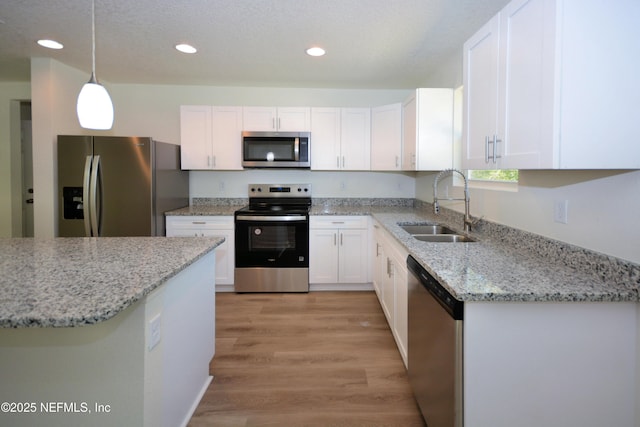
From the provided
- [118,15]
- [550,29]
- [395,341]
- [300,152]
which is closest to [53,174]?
[118,15]

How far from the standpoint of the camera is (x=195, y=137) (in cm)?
397

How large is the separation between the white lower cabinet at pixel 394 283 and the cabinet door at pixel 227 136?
1834 mm

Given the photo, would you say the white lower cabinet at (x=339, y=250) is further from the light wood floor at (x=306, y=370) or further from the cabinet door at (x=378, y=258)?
the light wood floor at (x=306, y=370)

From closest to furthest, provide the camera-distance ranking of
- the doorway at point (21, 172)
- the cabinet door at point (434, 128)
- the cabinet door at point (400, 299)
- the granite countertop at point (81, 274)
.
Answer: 1. the granite countertop at point (81, 274)
2. the cabinet door at point (400, 299)
3. the cabinet door at point (434, 128)
4. the doorway at point (21, 172)

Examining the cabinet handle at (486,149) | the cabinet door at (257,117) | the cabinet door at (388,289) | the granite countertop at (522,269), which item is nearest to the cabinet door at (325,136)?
the cabinet door at (257,117)

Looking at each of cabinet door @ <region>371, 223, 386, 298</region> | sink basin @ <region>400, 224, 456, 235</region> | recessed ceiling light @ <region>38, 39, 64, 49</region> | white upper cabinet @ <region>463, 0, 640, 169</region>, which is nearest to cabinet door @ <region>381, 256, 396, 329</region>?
cabinet door @ <region>371, 223, 386, 298</region>

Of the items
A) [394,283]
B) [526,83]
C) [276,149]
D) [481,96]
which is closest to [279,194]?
[276,149]

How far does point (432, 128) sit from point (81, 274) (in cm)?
276

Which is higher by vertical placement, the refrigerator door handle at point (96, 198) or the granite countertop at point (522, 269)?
the refrigerator door handle at point (96, 198)

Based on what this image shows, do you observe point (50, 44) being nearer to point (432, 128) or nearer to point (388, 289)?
point (432, 128)

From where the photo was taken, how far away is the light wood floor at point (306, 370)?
1.85m

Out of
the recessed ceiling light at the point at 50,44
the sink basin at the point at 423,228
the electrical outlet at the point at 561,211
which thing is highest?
the recessed ceiling light at the point at 50,44

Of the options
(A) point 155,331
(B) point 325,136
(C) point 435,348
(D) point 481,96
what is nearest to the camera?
(A) point 155,331

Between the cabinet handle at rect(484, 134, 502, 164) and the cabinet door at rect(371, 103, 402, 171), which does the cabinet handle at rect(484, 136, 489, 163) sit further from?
the cabinet door at rect(371, 103, 402, 171)
